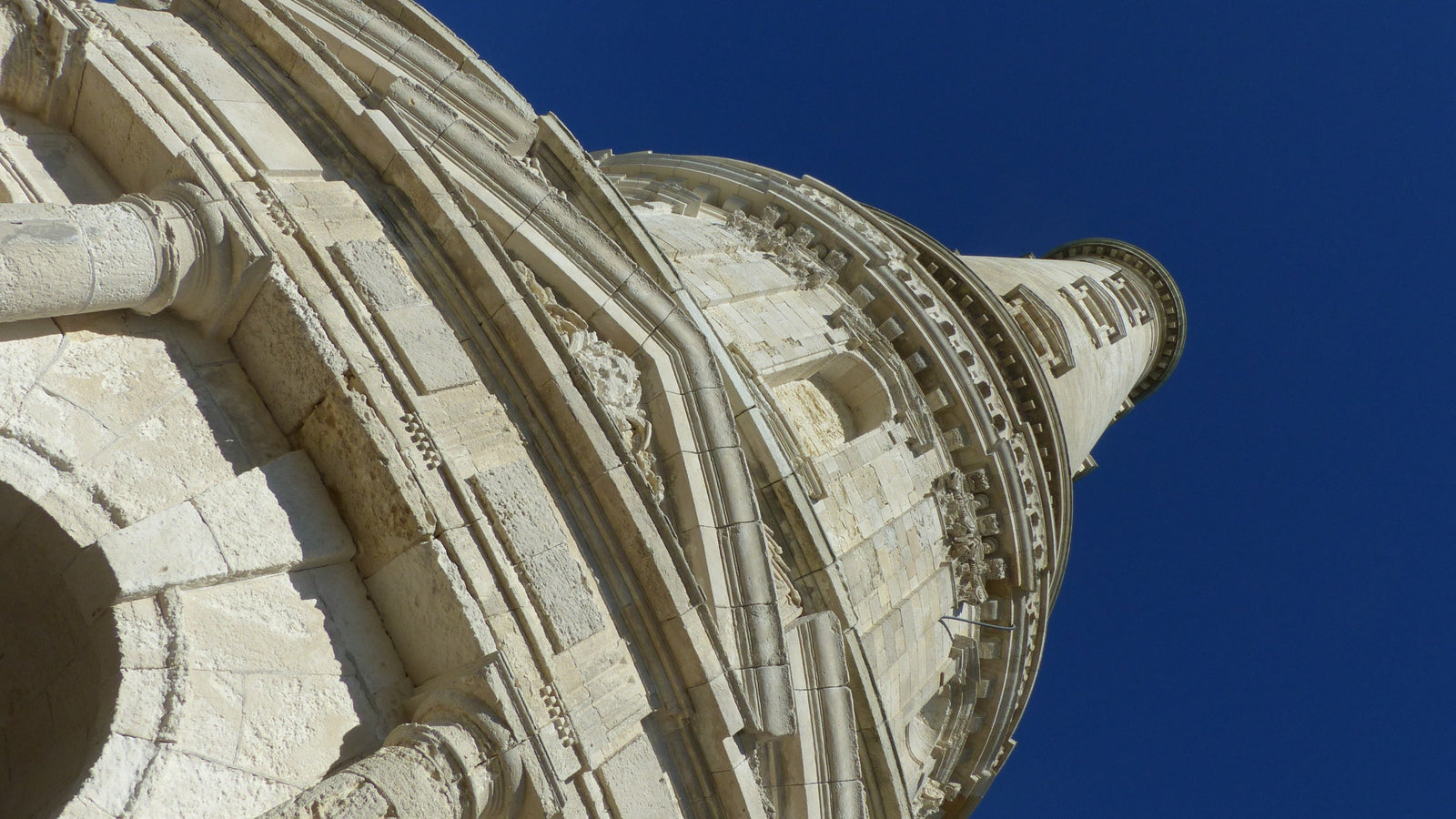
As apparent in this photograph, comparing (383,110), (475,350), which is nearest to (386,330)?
(475,350)

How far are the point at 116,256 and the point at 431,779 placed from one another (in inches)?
138

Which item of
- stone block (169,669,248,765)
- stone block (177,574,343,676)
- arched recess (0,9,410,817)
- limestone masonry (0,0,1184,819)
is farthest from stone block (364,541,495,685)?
stone block (169,669,248,765)

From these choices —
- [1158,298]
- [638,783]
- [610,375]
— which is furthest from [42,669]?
[1158,298]

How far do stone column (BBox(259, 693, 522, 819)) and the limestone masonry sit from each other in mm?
19

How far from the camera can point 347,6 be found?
26.4 feet

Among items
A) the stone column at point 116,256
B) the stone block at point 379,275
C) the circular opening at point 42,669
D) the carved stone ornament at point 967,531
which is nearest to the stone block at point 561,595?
the stone block at point 379,275

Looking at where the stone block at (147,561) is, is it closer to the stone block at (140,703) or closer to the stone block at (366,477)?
the stone block at (140,703)

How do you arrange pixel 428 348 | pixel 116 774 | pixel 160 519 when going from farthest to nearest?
pixel 428 348, pixel 160 519, pixel 116 774

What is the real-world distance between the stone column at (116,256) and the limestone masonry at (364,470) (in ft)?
0.06

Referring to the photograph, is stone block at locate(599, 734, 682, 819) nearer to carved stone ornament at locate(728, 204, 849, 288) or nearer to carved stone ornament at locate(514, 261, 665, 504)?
carved stone ornament at locate(514, 261, 665, 504)

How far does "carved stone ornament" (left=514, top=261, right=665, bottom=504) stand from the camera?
698 cm

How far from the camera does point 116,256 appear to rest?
5.46 meters

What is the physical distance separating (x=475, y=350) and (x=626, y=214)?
2.33 m

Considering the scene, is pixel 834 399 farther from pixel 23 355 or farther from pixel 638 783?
pixel 23 355
